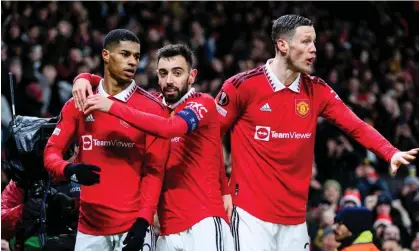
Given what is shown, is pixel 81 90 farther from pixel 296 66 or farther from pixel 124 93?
pixel 296 66

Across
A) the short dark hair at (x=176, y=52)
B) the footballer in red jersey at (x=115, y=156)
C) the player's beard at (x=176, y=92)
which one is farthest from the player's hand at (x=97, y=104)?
the short dark hair at (x=176, y=52)

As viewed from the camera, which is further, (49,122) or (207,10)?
(207,10)

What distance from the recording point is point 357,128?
677cm

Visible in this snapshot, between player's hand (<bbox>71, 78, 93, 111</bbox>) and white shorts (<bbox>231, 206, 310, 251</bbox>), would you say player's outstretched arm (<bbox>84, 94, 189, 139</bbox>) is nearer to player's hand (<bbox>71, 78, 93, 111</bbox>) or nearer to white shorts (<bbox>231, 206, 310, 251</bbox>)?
player's hand (<bbox>71, 78, 93, 111</bbox>)

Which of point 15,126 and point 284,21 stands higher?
point 284,21

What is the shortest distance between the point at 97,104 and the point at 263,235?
1.55 meters

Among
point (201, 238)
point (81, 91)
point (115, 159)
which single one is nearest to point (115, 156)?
point (115, 159)

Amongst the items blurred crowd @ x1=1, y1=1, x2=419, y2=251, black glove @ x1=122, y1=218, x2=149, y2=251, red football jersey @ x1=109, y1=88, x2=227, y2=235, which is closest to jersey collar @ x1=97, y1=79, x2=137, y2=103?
red football jersey @ x1=109, y1=88, x2=227, y2=235

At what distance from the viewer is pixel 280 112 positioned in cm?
671

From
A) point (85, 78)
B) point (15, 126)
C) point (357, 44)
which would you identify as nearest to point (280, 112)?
point (85, 78)

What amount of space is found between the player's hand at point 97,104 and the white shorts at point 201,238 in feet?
3.44

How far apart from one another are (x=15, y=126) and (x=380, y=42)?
1346 cm

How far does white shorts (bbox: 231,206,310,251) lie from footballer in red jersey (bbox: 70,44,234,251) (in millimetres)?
163

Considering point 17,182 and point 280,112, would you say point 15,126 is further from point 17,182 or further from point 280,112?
point 280,112
